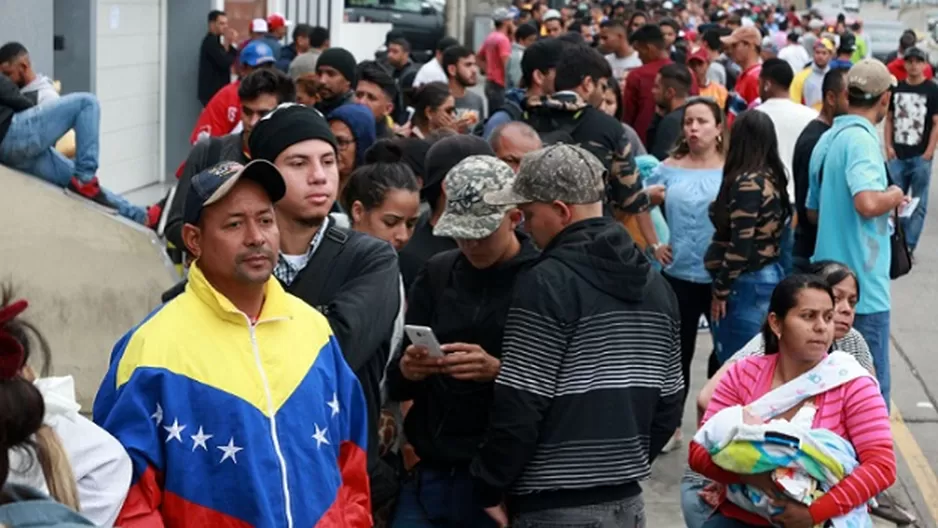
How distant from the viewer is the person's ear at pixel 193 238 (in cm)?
388

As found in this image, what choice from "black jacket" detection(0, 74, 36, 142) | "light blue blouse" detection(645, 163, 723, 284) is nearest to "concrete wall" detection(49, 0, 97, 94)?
"black jacket" detection(0, 74, 36, 142)

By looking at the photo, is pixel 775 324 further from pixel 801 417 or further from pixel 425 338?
pixel 425 338

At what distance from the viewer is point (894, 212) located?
26.0 feet

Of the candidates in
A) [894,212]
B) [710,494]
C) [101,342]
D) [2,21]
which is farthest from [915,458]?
[2,21]

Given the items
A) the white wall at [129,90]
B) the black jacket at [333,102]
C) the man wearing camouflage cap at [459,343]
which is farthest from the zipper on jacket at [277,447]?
the white wall at [129,90]

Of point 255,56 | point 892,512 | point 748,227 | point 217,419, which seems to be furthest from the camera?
point 255,56

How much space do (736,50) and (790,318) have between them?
11.0m

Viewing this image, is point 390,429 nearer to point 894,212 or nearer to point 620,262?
point 620,262

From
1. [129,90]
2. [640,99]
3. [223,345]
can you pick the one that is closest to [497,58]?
[129,90]

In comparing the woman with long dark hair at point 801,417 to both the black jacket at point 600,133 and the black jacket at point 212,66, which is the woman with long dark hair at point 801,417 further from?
the black jacket at point 212,66

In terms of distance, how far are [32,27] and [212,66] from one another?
5231mm

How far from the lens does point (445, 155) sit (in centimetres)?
576

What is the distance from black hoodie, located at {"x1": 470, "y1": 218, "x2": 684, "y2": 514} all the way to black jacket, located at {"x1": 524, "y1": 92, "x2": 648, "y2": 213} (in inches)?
133

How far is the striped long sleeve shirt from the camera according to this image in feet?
16.6
